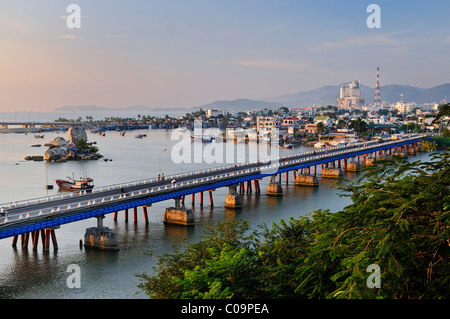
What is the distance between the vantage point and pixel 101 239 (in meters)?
35.2

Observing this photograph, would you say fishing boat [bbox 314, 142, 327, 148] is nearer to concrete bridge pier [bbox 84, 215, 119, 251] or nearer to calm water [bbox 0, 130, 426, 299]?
calm water [bbox 0, 130, 426, 299]

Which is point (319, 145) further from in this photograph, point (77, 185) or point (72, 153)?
point (77, 185)

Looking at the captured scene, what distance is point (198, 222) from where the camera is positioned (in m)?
44.4

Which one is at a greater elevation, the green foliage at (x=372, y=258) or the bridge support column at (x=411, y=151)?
the green foliage at (x=372, y=258)

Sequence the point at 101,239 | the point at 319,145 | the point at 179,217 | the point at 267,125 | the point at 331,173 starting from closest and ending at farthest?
1. the point at 101,239
2. the point at 179,217
3. the point at 331,173
4. the point at 319,145
5. the point at 267,125

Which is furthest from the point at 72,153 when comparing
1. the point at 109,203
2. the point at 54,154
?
the point at 109,203

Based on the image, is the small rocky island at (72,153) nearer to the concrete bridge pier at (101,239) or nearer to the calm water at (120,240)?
the calm water at (120,240)

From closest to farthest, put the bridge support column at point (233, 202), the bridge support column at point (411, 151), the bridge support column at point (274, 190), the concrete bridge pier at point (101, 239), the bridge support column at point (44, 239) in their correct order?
the bridge support column at point (44, 239) → the concrete bridge pier at point (101, 239) → the bridge support column at point (233, 202) → the bridge support column at point (274, 190) → the bridge support column at point (411, 151)

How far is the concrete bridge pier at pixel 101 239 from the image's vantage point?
3503 cm

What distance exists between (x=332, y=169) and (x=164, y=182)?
36.5 metres

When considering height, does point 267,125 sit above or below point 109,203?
above

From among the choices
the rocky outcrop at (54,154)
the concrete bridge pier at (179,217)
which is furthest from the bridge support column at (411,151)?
the concrete bridge pier at (179,217)

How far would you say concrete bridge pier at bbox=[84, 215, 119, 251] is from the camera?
115ft
